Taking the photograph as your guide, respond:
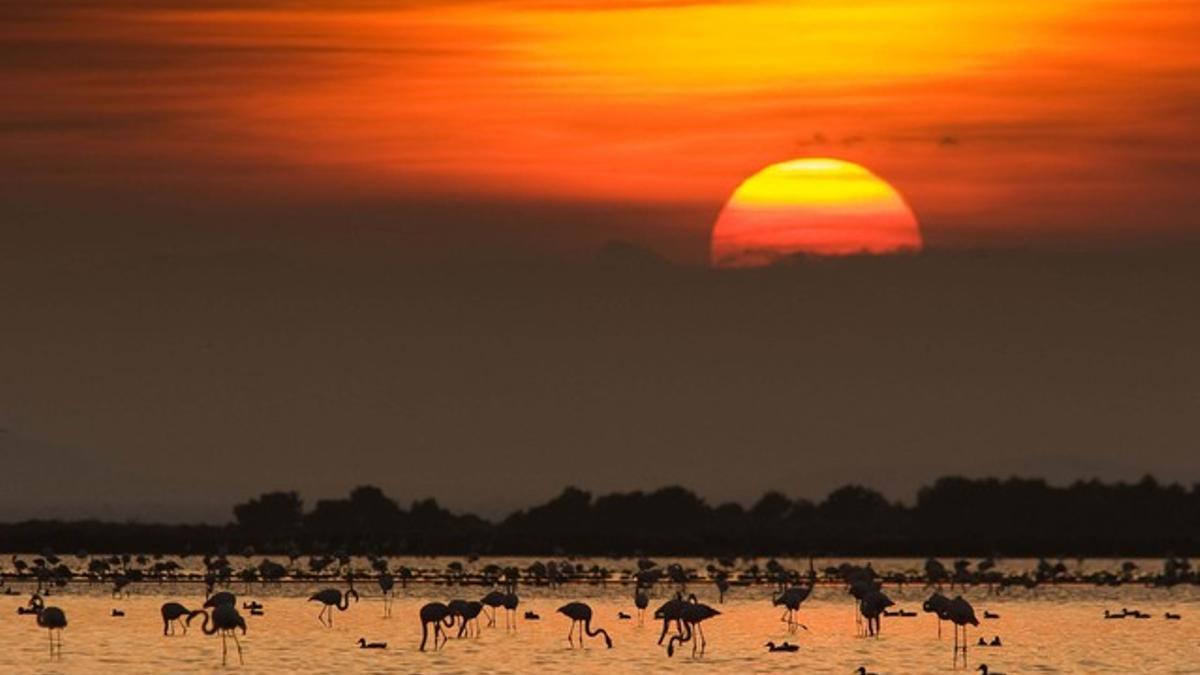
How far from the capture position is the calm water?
48.6m

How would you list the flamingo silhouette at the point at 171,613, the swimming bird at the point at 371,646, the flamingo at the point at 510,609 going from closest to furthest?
the swimming bird at the point at 371,646
the flamingo silhouette at the point at 171,613
the flamingo at the point at 510,609

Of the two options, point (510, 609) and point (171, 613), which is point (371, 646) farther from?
point (510, 609)

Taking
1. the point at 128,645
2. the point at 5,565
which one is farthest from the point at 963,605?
the point at 5,565

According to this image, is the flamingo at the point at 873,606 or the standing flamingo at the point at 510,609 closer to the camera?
the flamingo at the point at 873,606

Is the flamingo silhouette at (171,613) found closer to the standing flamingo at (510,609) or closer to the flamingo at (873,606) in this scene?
the standing flamingo at (510,609)

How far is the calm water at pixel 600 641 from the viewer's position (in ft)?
160

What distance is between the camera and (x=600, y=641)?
5553 cm

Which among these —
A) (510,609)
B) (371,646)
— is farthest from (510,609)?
(371,646)

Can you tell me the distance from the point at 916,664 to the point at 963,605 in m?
4.31

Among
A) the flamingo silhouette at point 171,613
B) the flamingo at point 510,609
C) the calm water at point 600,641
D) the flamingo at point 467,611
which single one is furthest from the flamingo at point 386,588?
the flamingo silhouette at point 171,613

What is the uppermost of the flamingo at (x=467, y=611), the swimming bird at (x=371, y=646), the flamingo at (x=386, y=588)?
the flamingo at (x=386, y=588)

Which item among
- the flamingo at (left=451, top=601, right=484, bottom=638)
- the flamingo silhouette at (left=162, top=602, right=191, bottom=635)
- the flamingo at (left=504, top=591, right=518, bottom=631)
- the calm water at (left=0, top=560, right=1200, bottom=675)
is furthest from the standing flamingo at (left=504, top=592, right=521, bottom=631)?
the flamingo silhouette at (left=162, top=602, right=191, bottom=635)

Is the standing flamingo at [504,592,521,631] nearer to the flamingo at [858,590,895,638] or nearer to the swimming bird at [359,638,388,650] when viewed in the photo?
the swimming bird at [359,638,388,650]

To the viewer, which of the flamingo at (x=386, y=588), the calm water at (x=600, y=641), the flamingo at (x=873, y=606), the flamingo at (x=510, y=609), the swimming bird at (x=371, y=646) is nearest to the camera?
the calm water at (x=600, y=641)
